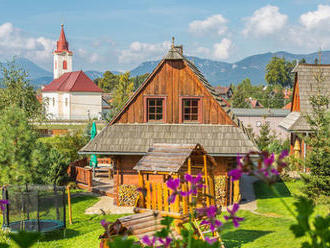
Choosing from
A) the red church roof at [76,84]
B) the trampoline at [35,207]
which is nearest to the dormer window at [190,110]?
the trampoline at [35,207]

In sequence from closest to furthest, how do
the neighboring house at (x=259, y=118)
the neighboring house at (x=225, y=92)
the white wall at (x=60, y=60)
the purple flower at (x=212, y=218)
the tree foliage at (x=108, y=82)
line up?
the purple flower at (x=212, y=218) < the neighboring house at (x=259, y=118) < the white wall at (x=60, y=60) < the neighboring house at (x=225, y=92) < the tree foliage at (x=108, y=82)

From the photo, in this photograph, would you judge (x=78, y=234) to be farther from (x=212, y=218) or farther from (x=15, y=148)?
(x=212, y=218)

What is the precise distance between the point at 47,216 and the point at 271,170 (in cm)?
1158

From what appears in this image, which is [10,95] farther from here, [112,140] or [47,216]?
[47,216]

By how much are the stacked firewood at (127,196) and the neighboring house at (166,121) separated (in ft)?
0.86

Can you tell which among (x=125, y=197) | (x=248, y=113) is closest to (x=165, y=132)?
(x=125, y=197)

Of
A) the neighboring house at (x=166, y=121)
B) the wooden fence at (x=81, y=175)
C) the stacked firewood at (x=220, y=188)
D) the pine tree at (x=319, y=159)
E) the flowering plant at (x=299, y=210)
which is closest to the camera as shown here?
the flowering plant at (x=299, y=210)

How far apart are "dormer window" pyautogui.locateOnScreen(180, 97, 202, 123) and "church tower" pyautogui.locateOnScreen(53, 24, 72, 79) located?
7254 centimetres

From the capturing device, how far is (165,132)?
53.7ft

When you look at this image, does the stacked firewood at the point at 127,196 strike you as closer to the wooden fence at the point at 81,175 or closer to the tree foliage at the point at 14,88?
the wooden fence at the point at 81,175

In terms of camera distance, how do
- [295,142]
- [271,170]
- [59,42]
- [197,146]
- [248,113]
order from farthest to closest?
[59,42] < [248,113] < [295,142] < [197,146] < [271,170]

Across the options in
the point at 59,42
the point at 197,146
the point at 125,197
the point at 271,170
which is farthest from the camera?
the point at 59,42

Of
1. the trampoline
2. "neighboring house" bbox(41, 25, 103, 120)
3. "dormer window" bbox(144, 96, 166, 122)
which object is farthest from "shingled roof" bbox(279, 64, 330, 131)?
"neighboring house" bbox(41, 25, 103, 120)

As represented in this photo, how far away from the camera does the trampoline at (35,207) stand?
11.9m
